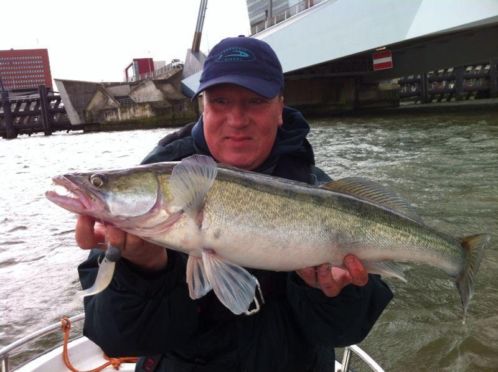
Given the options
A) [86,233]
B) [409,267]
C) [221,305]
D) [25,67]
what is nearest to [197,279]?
[221,305]

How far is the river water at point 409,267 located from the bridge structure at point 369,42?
249 inches

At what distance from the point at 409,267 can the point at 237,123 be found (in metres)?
4.23

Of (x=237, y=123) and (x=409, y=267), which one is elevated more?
(x=237, y=123)

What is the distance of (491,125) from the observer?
19.7 meters

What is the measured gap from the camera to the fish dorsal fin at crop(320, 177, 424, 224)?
8.54ft

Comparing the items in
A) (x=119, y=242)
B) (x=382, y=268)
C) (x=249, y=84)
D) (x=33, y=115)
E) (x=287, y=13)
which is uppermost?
(x=287, y=13)

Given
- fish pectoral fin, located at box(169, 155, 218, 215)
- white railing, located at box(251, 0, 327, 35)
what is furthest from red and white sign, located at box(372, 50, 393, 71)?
fish pectoral fin, located at box(169, 155, 218, 215)

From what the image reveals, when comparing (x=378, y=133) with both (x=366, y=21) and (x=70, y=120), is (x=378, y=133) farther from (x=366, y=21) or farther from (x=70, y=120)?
(x=70, y=120)

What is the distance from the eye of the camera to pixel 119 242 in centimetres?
211

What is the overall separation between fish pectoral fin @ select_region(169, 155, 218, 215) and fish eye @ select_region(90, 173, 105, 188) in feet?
1.16

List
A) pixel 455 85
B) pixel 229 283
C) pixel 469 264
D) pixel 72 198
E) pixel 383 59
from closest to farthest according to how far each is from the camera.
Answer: pixel 72 198 → pixel 229 283 → pixel 469 264 → pixel 383 59 → pixel 455 85

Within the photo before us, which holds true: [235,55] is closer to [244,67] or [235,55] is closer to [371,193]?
[244,67]

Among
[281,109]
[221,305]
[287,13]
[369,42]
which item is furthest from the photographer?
[287,13]

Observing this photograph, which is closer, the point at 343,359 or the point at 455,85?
the point at 343,359
